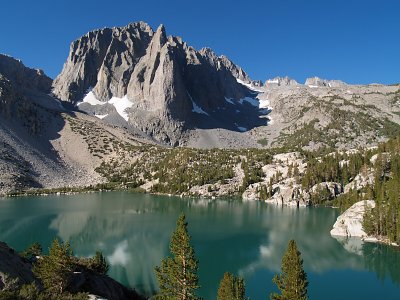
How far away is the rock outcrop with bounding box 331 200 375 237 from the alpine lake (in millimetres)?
2933

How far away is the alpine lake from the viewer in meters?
48.4

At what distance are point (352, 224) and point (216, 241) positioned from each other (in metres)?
30.5

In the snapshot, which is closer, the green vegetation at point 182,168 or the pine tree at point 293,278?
the pine tree at point 293,278

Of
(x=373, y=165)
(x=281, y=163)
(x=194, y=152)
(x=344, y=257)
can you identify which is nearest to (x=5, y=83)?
(x=194, y=152)

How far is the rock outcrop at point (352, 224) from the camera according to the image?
256 ft

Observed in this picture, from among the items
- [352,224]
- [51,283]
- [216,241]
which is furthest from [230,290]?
[352,224]

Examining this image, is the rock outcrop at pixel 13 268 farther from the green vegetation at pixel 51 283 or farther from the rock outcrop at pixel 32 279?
the green vegetation at pixel 51 283

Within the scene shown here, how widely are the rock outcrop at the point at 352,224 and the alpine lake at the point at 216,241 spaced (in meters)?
2.93

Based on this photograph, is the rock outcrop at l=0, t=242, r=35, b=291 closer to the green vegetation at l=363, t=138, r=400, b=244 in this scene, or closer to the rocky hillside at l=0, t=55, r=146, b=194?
the green vegetation at l=363, t=138, r=400, b=244

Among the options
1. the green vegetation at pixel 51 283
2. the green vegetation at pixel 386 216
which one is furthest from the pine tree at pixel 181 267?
the green vegetation at pixel 386 216

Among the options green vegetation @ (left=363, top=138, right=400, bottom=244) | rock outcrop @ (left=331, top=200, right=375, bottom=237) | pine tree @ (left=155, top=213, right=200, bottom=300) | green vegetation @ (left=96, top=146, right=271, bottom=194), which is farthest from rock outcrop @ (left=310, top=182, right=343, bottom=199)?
pine tree @ (left=155, top=213, right=200, bottom=300)

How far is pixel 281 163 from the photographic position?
167m

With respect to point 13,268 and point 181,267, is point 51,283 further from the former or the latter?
point 181,267

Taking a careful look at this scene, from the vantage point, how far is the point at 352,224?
260ft
